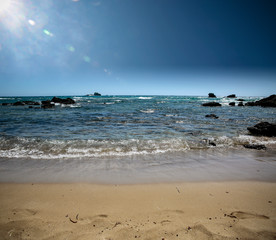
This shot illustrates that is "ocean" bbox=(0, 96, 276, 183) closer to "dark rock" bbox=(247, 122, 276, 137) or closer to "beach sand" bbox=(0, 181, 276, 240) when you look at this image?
"beach sand" bbox=(0, 181, 276, 240)

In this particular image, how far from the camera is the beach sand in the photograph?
209 centimetres

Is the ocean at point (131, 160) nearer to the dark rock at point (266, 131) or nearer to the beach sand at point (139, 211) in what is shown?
the beach sand at point (139, 211)

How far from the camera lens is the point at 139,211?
99.8 inches

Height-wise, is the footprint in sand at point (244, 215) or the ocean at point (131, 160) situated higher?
the footprint in sand at point (244, 215)

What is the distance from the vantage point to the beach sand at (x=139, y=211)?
6.86 feet

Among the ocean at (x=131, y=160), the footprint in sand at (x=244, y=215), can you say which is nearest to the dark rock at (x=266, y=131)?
the ocean at (x=131, y=160)

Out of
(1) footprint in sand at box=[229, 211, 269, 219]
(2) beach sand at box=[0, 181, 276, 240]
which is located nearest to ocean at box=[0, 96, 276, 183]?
(2) beach sand at box=[0, 181, 276, 240]

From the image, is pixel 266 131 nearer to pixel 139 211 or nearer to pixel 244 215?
pixel 244 215

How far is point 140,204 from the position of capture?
2740 millimetres

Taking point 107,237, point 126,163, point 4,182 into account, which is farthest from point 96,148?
point 107,237

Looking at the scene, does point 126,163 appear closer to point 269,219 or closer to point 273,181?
point 269,219

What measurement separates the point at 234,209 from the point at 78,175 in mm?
3559

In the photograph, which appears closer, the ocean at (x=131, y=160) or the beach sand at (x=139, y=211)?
the beach sand at (x=139, y=211)

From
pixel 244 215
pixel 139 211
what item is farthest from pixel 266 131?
pixel 139 211
